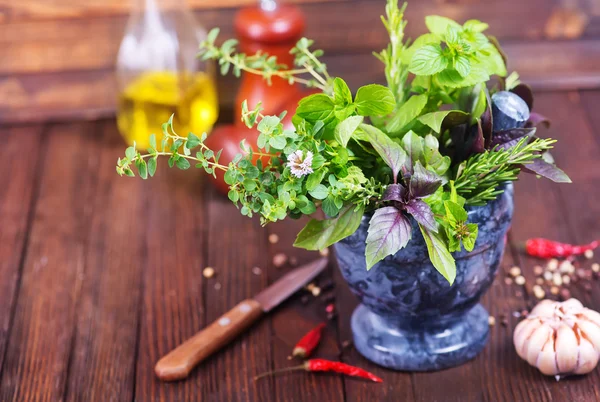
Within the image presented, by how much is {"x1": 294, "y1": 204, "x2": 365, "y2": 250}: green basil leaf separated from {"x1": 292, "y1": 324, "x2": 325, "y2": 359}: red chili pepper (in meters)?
0.27

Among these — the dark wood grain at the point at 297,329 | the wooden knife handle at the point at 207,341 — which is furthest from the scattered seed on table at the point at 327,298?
the wooden knife handle at the point at 207,341

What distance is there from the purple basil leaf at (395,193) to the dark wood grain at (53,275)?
569 mm

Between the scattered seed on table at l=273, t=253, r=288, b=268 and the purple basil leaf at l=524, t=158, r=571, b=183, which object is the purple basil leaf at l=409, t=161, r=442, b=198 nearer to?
the purple basil leaf at l=524, t=158, r=571, b=183

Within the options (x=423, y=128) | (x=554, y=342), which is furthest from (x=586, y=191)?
(x=423, y=128)

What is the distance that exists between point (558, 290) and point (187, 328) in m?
0.57

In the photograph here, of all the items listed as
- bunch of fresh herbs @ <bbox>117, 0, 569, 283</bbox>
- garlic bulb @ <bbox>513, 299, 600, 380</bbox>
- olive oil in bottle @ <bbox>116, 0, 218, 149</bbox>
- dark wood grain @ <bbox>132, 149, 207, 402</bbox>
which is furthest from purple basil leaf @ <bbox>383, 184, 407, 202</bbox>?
olive oil in bottle @ <bbox>116, 0, 218, 149</bbox>

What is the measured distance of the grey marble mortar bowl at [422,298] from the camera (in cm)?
96

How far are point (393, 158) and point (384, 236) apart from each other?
91 millimetres

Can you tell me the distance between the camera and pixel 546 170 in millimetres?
918

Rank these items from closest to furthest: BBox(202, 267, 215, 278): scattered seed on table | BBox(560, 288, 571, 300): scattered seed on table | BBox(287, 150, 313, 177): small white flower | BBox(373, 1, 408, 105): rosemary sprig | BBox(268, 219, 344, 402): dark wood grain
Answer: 1. BBox(287, 150, 313, 177): small white flower
2. BBox(373, 1, 408, 105): rosemary sprig
3. BBox(268, 219, 344, 402): dark wood grain
4. BBox(560, 288, 571, 300): scattered seed on table
5. BBox(202, 267, 215, 278): scattered seed on table

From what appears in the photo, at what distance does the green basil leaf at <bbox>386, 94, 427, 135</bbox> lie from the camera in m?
0.91

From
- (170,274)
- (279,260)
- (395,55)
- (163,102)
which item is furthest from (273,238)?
(395,55)

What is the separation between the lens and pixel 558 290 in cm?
122

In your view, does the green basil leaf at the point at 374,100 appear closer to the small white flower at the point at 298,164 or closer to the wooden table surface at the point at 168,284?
the small white flower at the point at 298,164
